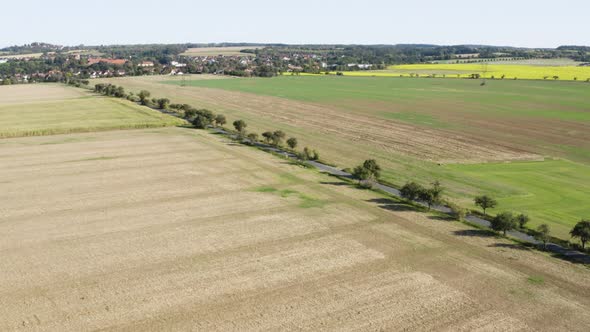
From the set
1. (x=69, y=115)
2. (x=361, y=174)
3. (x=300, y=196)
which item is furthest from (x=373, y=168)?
(x=69, y=115)

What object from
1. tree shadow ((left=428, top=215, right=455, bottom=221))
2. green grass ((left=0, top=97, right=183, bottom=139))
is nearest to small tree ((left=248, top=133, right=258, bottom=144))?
green grass ((left=0, top=97, right=183, bottom=139))

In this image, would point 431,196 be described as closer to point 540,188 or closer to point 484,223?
point 484,223

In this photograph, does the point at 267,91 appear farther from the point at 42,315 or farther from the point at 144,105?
the point at 42,315

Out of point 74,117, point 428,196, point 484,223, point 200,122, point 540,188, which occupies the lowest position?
point 484,223

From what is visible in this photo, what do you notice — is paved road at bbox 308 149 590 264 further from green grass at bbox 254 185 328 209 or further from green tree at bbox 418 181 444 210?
green grass at bbox 254 185 328 209

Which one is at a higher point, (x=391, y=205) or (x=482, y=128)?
(x=482, y=128)

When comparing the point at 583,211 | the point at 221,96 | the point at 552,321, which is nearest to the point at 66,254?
the point at 552,321
